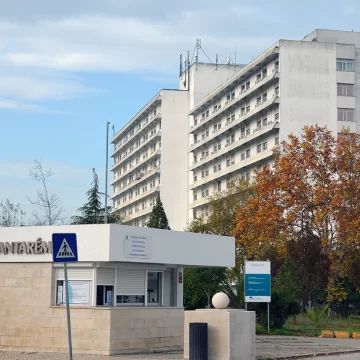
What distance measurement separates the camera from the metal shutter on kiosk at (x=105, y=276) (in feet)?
79.7

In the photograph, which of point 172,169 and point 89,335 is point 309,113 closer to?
point 172,169

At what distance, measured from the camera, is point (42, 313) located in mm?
24344

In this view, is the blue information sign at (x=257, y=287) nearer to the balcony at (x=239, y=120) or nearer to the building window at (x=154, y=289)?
the building window at (x=154, y=289)

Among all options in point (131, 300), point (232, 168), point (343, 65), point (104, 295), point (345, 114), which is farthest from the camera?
point (232, 168)

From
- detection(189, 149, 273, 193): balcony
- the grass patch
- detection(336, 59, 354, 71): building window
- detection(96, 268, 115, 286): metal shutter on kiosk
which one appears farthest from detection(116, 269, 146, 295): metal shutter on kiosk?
detection(336, 59, 354, 71): building window

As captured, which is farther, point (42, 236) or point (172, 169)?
point (172, 169)

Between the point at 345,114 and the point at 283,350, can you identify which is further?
the point at 345,114

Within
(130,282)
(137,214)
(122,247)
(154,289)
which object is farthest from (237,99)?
(122,247)

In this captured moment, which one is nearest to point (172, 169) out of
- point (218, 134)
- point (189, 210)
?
point (189, 210)

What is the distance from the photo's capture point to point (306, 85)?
74062 millimetres

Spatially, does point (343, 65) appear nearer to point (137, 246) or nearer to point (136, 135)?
point (136, 135)

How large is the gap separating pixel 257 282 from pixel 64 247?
2082 cm

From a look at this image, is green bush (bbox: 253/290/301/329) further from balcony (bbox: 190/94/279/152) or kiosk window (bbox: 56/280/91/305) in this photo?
balcony (bbox: 190/94/279/152)

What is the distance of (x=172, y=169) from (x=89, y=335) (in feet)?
246
